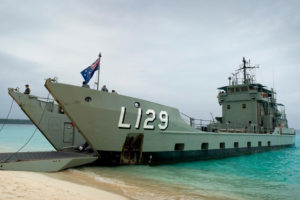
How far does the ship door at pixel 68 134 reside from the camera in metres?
13.3

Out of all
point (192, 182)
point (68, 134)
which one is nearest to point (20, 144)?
point (68, 134)

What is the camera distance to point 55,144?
12.8 m

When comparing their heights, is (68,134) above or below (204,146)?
above

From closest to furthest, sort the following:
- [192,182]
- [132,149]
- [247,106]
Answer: [192,182] < [132,149] < [247,106]

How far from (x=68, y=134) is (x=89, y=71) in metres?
4.49

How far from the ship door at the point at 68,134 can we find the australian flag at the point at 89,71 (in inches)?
154

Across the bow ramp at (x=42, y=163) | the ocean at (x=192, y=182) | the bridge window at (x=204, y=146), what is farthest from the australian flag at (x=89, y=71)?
the bridge window at (x=204, y=146)

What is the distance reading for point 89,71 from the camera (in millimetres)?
11148

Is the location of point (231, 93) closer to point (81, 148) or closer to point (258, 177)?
point (258, 177)

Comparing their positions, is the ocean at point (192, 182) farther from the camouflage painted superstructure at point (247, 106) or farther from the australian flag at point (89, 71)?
the camouflage painted superstructure at point (247, 106)

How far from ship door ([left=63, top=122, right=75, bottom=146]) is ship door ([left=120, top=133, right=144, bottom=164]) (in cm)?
403

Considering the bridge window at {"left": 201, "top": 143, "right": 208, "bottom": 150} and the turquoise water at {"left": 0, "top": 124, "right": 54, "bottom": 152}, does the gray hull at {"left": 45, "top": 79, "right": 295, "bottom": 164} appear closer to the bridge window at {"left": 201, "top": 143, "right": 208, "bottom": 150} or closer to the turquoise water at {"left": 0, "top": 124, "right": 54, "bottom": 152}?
the bridge window at {"left": 201, "top": 143, "right": 208, "bottom": 150}

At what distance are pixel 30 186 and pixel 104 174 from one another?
3.90m

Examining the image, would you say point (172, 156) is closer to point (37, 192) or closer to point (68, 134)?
point (68, 134)
